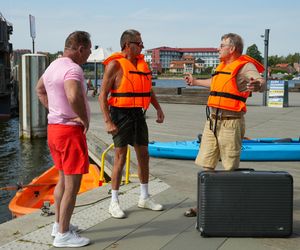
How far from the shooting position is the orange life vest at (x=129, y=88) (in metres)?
4.57

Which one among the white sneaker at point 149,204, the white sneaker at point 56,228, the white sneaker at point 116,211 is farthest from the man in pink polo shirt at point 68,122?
the white sneaker at point 149,204

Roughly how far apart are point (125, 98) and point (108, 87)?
213mm

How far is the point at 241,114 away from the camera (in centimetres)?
446

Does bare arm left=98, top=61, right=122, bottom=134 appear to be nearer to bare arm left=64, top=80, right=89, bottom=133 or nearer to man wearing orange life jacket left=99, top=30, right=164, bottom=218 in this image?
man wearing orange life jacket left=99, top=30, right=164, bottom=218

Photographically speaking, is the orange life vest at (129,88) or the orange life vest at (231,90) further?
the orange life vest at (129,88)

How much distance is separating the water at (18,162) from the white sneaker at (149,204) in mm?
3684

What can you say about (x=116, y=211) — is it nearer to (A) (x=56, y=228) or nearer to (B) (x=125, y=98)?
(A) (x=56, y=228)

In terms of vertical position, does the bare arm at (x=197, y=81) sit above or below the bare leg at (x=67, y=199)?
above

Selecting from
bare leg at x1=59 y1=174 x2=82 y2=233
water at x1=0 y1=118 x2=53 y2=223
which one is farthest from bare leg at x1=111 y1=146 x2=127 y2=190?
water at x1=0 y1=118 x2=53 y2=223

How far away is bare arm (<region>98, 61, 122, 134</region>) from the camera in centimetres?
450

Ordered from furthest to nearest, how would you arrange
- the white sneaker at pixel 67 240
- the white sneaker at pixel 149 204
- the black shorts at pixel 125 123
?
the white sneaker at pixel 149 204 < the black shorts at pixel 125 123 < the white sneaker at pixel 67 240

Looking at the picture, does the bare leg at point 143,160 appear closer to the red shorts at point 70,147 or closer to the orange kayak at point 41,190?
the red shorts at point 70,147

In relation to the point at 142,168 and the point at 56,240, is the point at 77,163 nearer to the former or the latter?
the point at 56,240

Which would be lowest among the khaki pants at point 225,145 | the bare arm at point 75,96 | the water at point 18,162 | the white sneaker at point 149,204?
the water at point 18,162
